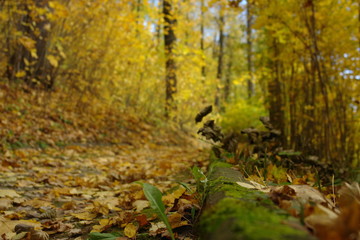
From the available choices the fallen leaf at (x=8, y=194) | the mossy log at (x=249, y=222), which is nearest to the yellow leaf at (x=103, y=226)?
the mossy log at (x=249, y=222)

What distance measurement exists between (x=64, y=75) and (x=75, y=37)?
1.08 metres

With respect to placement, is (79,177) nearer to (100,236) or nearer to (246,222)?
(100,236)

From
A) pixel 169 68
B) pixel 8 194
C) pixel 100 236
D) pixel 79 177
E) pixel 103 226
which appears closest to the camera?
pixel 100 236

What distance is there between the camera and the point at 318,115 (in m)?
3.90

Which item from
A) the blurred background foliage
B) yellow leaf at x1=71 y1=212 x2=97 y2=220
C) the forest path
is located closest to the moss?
the forest path

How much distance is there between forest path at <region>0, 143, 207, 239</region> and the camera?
150 cm

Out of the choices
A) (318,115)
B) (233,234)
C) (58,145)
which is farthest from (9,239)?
(318,115)

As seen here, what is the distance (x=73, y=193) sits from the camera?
2.35 metres

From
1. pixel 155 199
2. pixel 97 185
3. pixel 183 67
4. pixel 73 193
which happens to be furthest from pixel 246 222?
pixel 183 67

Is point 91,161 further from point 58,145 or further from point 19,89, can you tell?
point 19,89

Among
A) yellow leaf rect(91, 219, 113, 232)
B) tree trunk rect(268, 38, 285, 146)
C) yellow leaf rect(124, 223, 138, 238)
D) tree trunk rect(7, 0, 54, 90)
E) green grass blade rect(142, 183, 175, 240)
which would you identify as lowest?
yellow leaf rect(91, 219, 113, 232)

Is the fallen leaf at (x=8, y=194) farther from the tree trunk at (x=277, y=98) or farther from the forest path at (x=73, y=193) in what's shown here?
the tree trunk at (x=277, y=98)

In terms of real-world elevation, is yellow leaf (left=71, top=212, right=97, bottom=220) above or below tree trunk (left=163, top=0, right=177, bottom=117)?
below

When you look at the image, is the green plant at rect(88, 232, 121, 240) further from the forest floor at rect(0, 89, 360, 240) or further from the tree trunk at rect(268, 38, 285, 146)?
the tree trunk at rect(268, 38, 285, 146)
